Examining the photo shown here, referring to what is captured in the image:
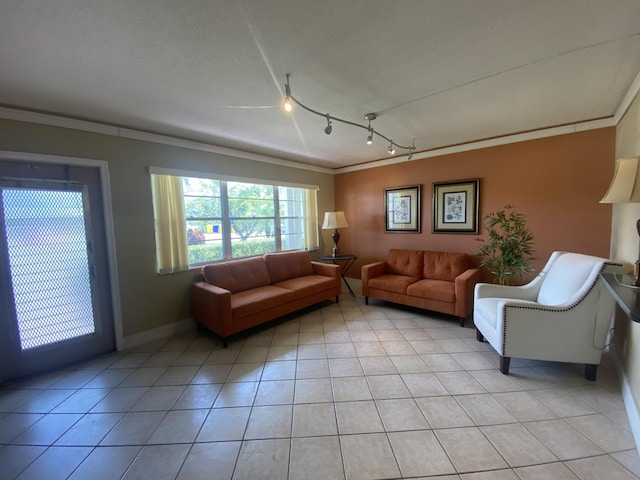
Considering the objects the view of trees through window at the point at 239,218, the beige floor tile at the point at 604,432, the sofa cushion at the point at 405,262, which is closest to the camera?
the beige floor tile at the point at 604,432

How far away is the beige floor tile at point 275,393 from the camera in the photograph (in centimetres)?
197

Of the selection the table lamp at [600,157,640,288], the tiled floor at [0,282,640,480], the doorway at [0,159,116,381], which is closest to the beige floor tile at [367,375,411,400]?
the tiled floor at [0,282,640,480]

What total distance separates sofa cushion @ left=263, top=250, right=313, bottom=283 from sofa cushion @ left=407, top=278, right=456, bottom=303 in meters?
1.66

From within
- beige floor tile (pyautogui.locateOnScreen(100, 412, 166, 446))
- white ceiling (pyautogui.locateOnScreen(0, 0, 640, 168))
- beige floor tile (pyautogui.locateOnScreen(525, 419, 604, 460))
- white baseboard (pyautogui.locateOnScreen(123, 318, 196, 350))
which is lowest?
beige floor tile (pyautogui.locateOnScreen(100, 412, 166, 446))

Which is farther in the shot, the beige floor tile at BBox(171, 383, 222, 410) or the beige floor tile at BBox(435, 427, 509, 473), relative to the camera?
the beige floor tile at BBox(171, 383, 222, 410)

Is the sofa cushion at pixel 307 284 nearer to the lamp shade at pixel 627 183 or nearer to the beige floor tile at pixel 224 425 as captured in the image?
the beige floor tile at pixel 224 425

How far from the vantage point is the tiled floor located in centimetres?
145

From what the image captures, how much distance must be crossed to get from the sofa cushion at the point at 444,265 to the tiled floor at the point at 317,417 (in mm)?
1137

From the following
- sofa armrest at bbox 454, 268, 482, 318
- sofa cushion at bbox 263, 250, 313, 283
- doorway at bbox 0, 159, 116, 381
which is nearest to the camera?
doorway at bbox 0, 159, 116, 381

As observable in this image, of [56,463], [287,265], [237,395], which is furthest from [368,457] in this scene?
[287,265]

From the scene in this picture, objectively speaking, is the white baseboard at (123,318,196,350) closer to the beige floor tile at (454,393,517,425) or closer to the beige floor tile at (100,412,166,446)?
the beige floor tile at (100,412,166,446)

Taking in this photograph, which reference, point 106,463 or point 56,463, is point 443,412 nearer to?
point 106,463

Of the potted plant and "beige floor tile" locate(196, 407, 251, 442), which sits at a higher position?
the potted plant

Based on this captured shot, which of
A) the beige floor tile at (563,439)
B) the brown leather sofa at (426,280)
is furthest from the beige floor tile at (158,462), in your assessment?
the brown leather sofa at (426,280)
